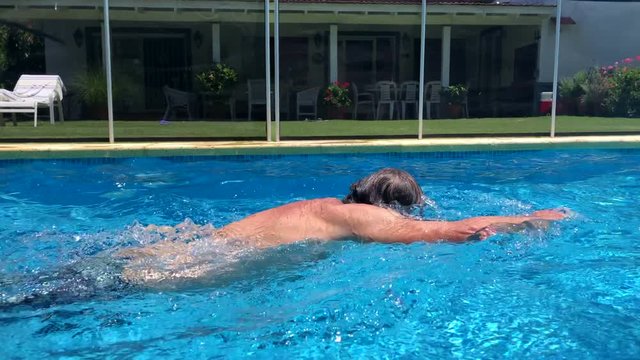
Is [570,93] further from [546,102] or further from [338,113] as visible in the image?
[338,113]

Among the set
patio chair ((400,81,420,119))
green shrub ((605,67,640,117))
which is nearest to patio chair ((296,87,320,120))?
patio chair ((400,81,420,119))

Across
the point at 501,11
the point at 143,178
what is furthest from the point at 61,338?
the point at 501,11

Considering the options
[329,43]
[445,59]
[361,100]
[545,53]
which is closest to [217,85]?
[329,43]

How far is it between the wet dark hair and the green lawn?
5.82 metres

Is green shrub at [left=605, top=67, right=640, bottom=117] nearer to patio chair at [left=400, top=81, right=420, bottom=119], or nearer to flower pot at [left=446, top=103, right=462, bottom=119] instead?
flower pot at [left=446, top=103, right=462, bottom=119]

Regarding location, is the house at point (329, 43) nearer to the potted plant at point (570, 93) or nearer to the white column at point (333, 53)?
the white column at point (333, 53)

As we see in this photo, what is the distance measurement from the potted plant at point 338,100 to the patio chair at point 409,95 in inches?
37.6

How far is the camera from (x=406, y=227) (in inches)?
121

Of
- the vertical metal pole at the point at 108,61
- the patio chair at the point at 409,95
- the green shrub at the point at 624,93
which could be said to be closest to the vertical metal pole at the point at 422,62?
the patio chair at the point at 409,95

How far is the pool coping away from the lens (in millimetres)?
7645

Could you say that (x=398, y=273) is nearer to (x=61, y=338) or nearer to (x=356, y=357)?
(x=356, y=357)

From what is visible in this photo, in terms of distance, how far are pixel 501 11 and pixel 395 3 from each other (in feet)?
7.01

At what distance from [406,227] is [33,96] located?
7438 mm

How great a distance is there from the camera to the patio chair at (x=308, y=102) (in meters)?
9.76
